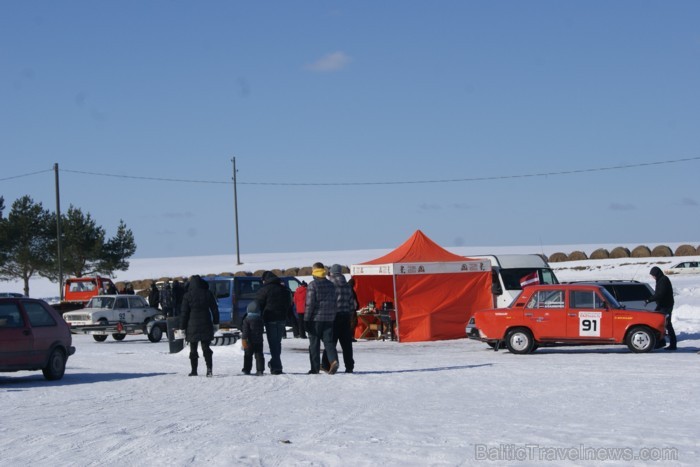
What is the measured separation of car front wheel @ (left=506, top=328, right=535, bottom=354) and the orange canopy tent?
581 centimetres

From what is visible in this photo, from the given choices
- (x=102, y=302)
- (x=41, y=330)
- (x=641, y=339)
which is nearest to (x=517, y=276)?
(x=641, y=339)

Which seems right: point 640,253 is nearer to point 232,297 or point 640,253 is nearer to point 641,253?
point 641,253

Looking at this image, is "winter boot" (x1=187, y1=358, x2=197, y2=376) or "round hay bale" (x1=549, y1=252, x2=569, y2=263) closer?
"winter boot" (x1=187, y1=358, x2=197, y2=376)

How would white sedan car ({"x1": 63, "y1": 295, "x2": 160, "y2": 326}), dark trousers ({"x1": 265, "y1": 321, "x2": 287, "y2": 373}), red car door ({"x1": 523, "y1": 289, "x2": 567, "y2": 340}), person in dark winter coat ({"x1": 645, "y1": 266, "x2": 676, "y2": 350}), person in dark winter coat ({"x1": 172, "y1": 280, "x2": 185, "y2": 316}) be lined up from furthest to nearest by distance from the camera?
white sedan car ({"x1": 63, "y1": 295, "x2": 160, "y2": 326}), person in dark winter coat ({"x1": 172, "y1": 280, "x2": 185, "y2": 316}), person in dark winter coat ({"x1": 645, "y1": 266, "x2": 676, "y2": 350}), red car door ({"x1": 523, "y1": 289, "x2": 567, "y2": 340}), dark trousers ({"x1": 265, "y1": 321, "x2": 287, "y2": 373})

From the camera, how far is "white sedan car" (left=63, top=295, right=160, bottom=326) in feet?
99.9

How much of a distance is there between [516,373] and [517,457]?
8.31 meters

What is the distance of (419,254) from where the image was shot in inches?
1118

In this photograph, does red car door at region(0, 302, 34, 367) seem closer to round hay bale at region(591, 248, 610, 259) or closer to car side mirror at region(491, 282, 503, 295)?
car side mirror at region(491, 282, 503, 295)

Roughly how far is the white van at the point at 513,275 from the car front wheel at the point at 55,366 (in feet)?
45.7

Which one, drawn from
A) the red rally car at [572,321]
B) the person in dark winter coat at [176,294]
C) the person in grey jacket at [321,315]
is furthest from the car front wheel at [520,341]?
the person in dark winter coat at [176,294]

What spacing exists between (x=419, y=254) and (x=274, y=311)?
1207cm

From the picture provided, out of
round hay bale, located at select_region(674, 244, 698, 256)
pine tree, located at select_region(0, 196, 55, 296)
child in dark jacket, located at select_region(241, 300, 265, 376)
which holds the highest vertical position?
pine tree, located at select_region(0, 196, 55, 296)

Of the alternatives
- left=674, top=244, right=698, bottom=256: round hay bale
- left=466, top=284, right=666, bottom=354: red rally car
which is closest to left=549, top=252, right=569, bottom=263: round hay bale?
left=674, top=244, right=698, bottom=256: round hay bale

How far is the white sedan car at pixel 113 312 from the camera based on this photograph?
30.5 metres
